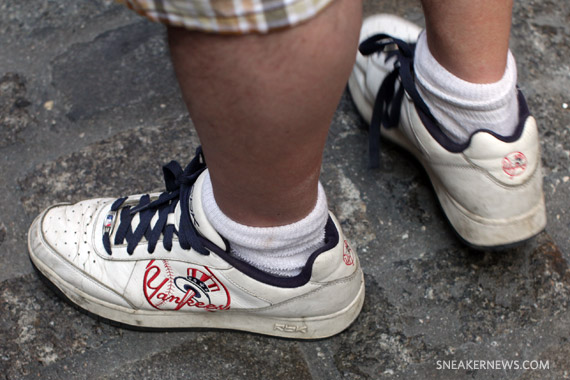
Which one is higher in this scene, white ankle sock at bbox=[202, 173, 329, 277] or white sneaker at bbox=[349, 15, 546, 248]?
white ankle sock at bbox=[202, 173, 329, 277]

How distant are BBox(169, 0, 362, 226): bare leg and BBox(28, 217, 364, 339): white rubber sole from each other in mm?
346

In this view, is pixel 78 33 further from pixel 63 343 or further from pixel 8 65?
pixel 63 343

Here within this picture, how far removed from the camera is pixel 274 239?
88cm

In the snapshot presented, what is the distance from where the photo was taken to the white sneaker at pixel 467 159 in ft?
3.51

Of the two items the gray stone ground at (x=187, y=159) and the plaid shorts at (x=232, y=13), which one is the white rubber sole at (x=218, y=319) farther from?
the plaid shorts at (x=232, y=13)

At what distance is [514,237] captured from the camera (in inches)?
43.6

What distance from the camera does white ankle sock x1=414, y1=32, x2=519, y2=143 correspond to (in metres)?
1.06

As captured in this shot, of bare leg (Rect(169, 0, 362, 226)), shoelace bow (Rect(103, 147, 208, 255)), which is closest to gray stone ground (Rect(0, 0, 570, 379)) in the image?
shoelace bow (Rect(103, 147, 208, 255))

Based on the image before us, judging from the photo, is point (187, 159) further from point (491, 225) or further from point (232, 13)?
point (232, 13)

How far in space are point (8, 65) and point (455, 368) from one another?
1.35 metres

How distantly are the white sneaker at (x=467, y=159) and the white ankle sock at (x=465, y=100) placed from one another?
23 mm

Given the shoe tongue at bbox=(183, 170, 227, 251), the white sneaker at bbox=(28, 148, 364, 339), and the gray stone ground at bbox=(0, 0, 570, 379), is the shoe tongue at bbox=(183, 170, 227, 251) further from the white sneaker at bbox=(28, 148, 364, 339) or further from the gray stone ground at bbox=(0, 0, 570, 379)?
the gray stone ground at bbox=(0, 0, 570, 379)

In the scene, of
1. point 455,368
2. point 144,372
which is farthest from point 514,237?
point 144,372

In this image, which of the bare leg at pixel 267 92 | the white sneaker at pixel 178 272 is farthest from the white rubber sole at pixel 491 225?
the bare leg at pixel 267 92
